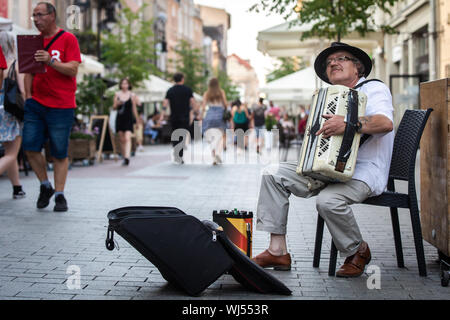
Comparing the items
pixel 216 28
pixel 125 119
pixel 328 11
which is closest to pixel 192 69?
pixel 125 119

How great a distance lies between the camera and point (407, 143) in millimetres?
4660

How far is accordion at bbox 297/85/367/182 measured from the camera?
4.19m

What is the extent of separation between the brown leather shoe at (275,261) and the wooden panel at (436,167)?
98 cm

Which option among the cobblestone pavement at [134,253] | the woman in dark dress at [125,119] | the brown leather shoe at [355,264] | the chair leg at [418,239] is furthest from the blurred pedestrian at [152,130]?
the chair leg at [418,239]

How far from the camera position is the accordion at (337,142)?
4.19 metres

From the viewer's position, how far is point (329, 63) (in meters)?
4.73

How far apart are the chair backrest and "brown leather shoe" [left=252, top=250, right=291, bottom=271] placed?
0.93 meters

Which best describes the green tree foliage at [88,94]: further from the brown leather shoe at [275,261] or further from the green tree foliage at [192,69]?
the green tree foliage at [192,69]

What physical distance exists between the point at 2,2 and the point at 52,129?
15068mm

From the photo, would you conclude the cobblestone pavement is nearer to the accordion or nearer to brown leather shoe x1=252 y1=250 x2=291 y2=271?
brown leather shoe x1=252 y1=250 x2=291 y2=271

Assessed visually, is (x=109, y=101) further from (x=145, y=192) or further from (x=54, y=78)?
(x=54, y=78)

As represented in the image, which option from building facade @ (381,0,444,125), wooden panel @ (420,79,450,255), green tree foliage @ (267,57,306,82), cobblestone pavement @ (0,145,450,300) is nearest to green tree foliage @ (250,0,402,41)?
building facade @ (381,0,444,125)

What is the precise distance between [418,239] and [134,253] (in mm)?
2003
